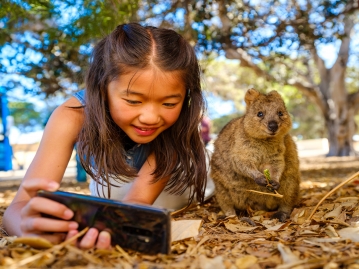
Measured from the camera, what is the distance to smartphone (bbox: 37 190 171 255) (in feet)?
5.26

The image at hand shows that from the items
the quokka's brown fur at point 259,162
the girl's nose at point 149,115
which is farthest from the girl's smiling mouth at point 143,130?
the quokka's brown fur at point 259,162

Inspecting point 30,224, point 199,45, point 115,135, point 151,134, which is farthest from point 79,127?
point 199,45

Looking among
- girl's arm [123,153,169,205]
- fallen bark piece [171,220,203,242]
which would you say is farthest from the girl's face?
fallen bark piece [171,220,203,242]

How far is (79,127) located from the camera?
104 inches

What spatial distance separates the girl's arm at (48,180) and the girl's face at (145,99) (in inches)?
13.2

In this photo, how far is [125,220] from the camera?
5.41 ft

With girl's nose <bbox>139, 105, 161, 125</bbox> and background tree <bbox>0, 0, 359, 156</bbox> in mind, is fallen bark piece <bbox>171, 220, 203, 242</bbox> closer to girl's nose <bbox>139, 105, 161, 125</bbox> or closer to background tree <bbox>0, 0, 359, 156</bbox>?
girl's nose <bbox>139, 105, 161, 125</bbox>

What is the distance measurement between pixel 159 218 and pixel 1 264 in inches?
23.2

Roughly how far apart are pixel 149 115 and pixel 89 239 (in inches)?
34.1

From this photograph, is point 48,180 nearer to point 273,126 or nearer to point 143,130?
point 143,130

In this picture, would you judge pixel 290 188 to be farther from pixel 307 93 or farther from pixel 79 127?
pixel 307 93

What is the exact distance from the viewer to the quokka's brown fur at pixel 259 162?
291 centimetres

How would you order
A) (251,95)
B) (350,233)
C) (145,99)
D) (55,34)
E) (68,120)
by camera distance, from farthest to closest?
(55,34) → (251,95) → (68,120) → (145,99) → (350,233)

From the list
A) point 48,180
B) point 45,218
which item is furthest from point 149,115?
point 45,218
